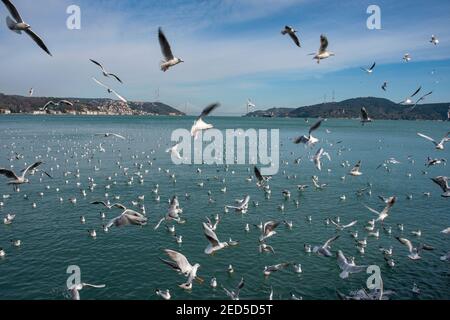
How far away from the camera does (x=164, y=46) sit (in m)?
12.8

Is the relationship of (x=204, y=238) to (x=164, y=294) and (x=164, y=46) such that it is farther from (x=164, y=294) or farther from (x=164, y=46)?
(x=164, y=46)

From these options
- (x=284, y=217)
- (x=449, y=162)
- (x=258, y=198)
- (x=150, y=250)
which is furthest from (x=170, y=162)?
(x=449, y=162)

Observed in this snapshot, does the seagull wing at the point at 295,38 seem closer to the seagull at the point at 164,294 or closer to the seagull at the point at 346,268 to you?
the seagull at the point at 346,268

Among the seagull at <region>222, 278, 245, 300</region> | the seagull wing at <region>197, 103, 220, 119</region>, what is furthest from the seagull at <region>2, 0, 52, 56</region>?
the seagull at <region>222, 278, 245, 300</region>

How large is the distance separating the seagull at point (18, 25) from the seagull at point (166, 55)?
3552 mm

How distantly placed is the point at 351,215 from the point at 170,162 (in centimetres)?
3467

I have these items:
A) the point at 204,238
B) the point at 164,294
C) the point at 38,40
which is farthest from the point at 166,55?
the point at 204,238

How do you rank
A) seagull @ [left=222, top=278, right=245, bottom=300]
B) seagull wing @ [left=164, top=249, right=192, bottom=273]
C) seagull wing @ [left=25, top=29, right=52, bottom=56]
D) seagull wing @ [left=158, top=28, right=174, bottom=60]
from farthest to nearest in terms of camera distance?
1. seagull @ [left=222, top=278, right=245, bottom=300]
2. seagull wing @ [left=158, top=28, right=174, bottom=60]
3. seagull wing @ [left=164, top=249, right=192, bottom=273]
4. seagull wing @ [left=25, top=29, right=52, bottom=56]

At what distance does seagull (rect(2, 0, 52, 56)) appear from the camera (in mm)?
10664

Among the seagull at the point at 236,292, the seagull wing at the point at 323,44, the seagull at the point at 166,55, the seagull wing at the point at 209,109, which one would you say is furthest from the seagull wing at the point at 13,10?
the seagull at the point at 236,292

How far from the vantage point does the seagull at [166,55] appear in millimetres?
12555

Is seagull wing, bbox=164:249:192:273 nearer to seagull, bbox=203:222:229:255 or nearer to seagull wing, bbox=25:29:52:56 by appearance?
seagull, bbox=203:222:229:255

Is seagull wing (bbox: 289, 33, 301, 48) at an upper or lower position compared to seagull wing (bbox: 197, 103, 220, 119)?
upper

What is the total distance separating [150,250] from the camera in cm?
2731
